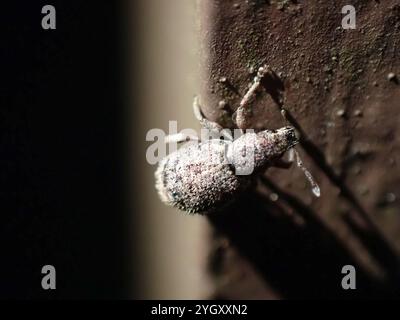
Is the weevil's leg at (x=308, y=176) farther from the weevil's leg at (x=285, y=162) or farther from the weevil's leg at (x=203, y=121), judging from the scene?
the weevil's leg at (x=203, y=121)

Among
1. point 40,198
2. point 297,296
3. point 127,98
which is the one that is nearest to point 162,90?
point 127,98

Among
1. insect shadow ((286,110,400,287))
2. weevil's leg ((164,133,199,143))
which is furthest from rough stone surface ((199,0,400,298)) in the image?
weevil's leg ((164,133,199,143))

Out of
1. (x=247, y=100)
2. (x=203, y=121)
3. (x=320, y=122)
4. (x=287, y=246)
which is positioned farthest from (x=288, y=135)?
(x=287, y=246)

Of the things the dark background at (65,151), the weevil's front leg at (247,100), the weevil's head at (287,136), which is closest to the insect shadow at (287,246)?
the weevil's head at (287,136)

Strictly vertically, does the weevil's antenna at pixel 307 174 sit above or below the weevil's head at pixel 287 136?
below

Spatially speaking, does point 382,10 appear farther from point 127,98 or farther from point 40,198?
point 40,198

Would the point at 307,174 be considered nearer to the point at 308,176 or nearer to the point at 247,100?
the point at 308,176

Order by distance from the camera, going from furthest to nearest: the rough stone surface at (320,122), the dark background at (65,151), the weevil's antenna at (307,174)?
the weevil's antenna at (307,174) < the dark background at (65,151) < the rough stone surface at (320,122)
